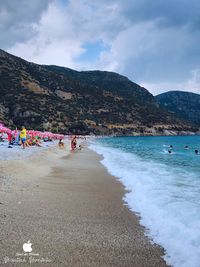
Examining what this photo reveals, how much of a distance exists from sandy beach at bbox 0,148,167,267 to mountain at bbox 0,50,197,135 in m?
97.7

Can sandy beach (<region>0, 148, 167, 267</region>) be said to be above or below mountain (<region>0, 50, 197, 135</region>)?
below

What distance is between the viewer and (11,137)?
36844 mm

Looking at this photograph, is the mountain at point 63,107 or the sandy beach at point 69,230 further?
the mountain at point 63,107

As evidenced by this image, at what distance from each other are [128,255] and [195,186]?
9.09m

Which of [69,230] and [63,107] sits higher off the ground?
[63,107]

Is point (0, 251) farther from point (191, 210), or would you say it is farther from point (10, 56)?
point (10, 56)

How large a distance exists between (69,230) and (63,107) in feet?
408

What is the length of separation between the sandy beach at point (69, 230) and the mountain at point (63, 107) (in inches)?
3847

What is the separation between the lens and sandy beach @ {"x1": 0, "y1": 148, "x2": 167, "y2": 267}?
538 centimetres

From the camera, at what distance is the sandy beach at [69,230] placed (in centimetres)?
538

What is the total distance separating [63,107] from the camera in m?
130

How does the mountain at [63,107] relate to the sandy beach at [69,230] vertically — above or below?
above

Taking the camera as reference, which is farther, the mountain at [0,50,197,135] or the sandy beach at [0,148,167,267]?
the mountain at [0,50,197,135]

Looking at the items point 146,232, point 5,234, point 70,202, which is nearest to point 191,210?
point 146,232
